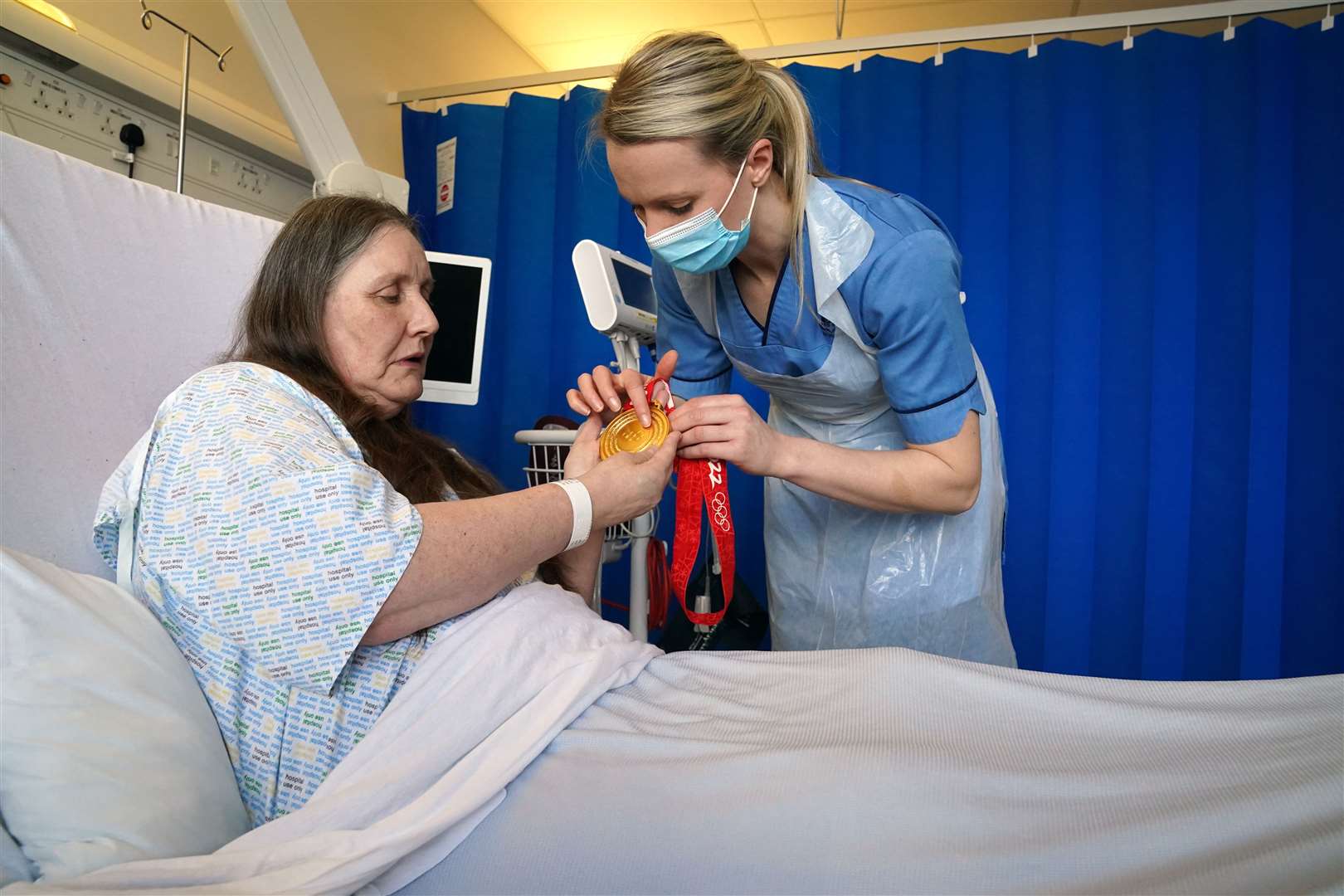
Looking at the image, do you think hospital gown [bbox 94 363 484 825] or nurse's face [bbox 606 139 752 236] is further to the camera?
nurse's face [bbox 606 139 752 236]

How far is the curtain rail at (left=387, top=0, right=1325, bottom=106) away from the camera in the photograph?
2.36 metres

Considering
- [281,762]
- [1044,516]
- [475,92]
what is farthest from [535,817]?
[475,92]

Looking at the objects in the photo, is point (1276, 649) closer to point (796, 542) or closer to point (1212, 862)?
point (796, 542)

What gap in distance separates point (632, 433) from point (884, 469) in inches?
14.4

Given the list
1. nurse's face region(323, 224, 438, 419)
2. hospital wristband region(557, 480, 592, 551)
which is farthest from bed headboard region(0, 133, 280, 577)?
hospital wristband region(557, 480, 592, 551)

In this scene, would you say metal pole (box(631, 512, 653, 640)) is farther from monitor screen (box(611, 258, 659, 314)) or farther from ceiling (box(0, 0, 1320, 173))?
ceiling (box(0, 0, 1320, 173))

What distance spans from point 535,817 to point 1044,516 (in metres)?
2.15

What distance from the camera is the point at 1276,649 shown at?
233cm

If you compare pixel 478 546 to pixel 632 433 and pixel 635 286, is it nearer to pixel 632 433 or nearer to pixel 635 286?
pixel 632 433

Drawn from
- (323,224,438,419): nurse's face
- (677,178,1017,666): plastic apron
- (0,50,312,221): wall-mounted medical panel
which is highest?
(0,50,312,221): wall-mounted medical panel

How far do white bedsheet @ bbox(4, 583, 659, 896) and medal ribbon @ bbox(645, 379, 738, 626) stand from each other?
9.2 inches

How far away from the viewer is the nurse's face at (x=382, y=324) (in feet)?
3.95

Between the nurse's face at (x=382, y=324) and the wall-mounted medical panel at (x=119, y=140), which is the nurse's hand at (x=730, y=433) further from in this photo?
the wall-mounted medical panel at (x=119, y=140)

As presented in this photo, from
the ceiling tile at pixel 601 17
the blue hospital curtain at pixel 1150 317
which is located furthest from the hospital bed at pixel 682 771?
the ceiling tile at pixel 601 17
